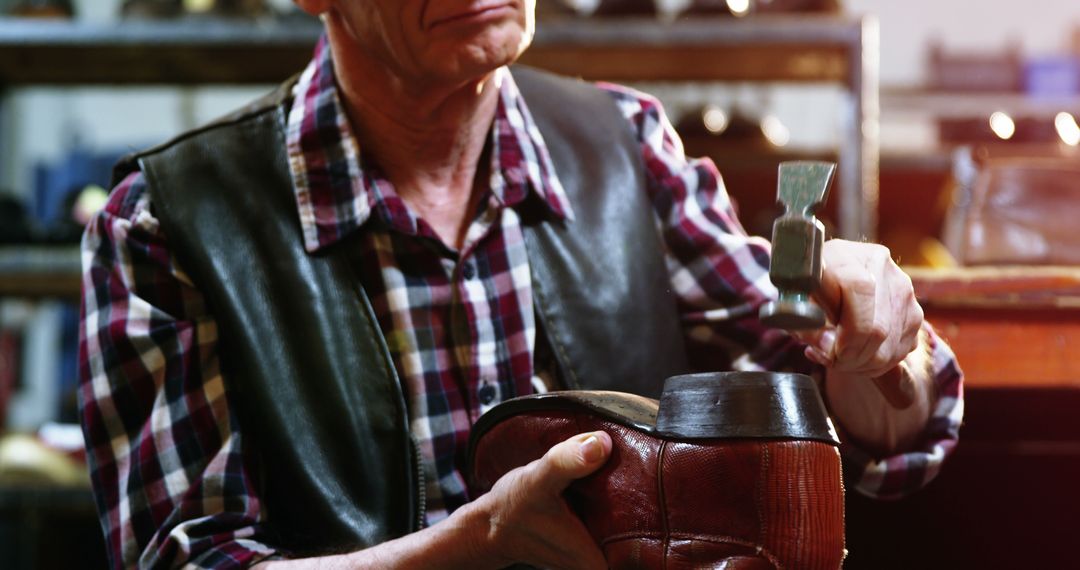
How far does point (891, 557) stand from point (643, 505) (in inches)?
26.5

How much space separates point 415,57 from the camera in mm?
1029

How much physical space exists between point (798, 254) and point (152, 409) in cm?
65

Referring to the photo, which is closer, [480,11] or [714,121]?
[480,11]

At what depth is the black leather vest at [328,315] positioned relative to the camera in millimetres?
1005

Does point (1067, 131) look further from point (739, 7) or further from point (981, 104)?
point (739, 7)

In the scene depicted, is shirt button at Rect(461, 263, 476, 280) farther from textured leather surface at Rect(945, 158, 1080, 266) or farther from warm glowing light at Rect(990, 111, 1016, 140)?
warm glowing light at Rect(990, 111, 1016, 140)

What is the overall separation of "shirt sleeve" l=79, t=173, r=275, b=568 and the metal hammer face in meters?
0.54

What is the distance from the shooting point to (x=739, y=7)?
83.3 inches

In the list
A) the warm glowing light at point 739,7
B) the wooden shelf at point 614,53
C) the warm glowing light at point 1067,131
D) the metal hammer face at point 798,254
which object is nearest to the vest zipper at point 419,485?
the metal hammer face at point 798,254

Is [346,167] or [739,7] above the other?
[739,7]

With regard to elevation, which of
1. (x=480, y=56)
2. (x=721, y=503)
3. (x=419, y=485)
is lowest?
(x=419, y=485)

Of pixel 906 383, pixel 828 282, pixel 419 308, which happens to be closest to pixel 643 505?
pixel 828 282

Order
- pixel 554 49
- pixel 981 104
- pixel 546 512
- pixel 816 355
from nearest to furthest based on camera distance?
1. pixel 546 512
2. pixel 816 355
3. pixel 554 49
4. pixel 981 104

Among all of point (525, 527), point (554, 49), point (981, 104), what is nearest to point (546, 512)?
point (525, 527)
